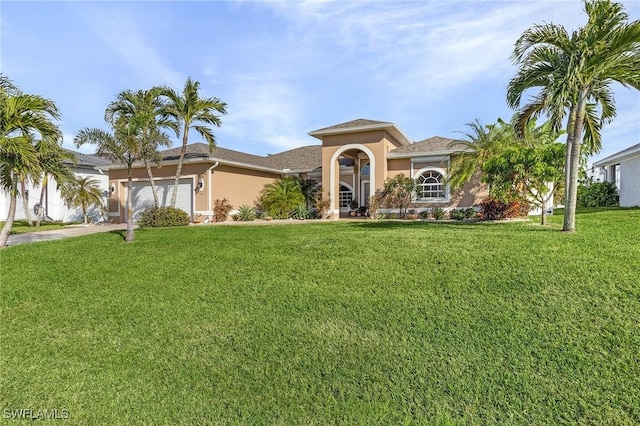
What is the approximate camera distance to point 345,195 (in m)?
24.7

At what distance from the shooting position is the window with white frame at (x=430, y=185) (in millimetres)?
19891

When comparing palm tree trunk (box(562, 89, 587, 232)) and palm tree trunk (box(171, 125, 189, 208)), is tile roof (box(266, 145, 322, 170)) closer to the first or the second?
palm tree trunk (box(171, 125, 189, 208))

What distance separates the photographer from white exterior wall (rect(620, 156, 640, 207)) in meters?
20.6

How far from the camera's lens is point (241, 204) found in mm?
22828

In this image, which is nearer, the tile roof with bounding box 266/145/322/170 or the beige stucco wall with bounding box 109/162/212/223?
the beige stucco wall with bounding box 109/162/212/223

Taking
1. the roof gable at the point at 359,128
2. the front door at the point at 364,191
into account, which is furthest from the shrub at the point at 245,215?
the front door at the point at 364,191

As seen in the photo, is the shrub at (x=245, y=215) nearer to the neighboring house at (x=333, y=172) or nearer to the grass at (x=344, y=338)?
the neighboring house at (x=333, y=172)

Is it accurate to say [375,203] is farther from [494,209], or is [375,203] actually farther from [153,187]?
[153,187]

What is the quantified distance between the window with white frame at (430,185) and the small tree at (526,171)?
6.91 meters

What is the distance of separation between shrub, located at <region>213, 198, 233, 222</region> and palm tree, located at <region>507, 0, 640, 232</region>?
1567 centimetres

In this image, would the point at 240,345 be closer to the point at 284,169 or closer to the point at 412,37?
the point at 412,37

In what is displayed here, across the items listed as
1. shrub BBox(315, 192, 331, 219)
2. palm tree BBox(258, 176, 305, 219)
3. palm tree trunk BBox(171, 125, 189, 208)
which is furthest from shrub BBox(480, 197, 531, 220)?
palm tree trunk BBox(171, 125, 189, 208)

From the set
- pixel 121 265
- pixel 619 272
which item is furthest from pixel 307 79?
pixel 619 272

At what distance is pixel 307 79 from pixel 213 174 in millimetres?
8836
